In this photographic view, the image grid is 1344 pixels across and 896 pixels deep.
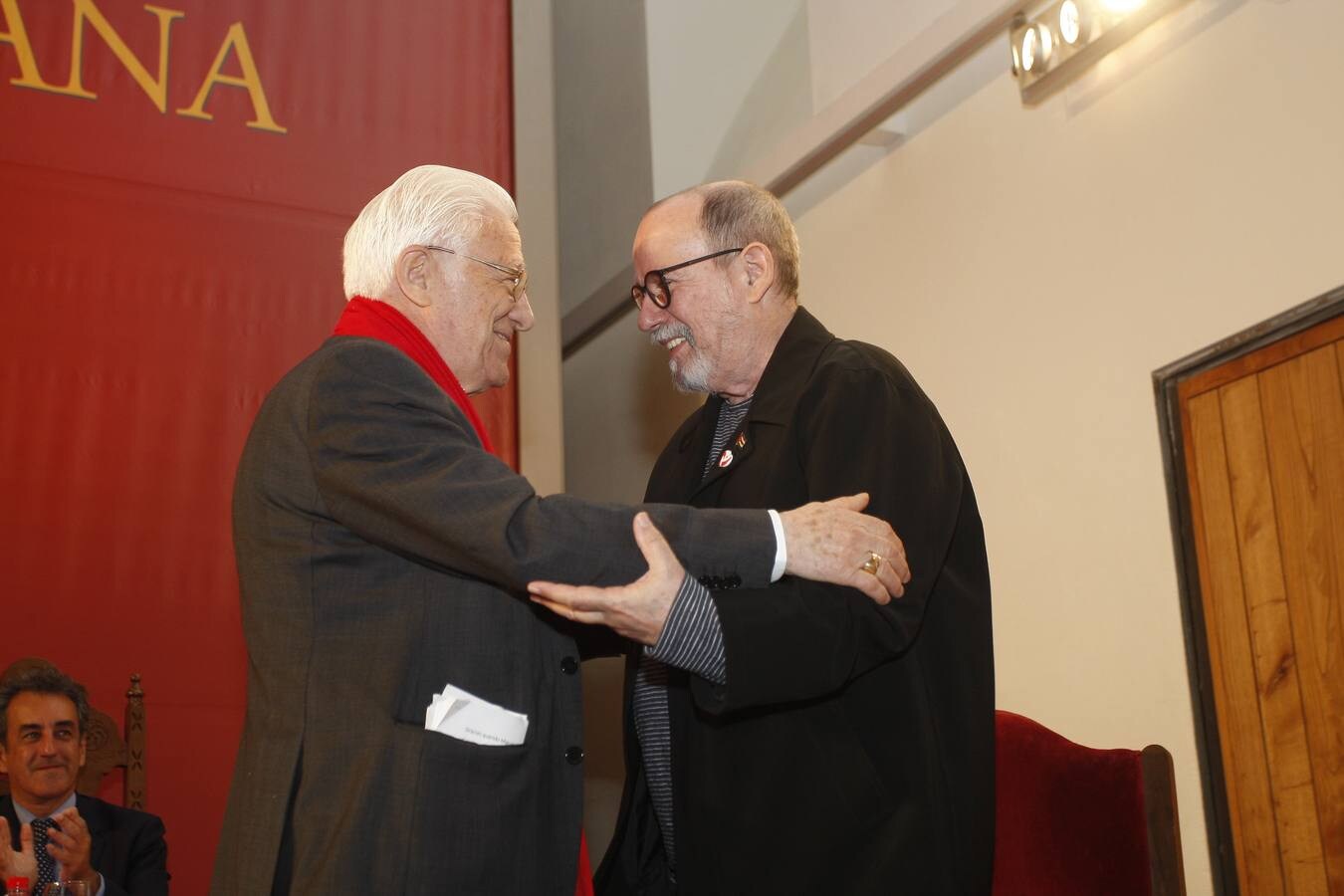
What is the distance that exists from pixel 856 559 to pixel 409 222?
3.23 ft

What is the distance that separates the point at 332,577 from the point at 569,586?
34 cm

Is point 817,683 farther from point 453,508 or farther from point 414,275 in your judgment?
point 414,275

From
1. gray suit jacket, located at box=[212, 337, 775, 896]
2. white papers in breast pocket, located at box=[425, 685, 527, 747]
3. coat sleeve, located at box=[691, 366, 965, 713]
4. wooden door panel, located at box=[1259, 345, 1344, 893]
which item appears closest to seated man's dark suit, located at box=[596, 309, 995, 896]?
coat sleeve, located at box=[691, 366, 965, 713]

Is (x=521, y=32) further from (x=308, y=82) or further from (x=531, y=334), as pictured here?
(x=531, y=334)

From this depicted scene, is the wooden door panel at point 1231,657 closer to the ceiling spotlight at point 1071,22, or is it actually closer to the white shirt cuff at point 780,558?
the ceiling spotlight at point 1071,22

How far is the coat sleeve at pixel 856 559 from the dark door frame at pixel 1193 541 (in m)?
1.82

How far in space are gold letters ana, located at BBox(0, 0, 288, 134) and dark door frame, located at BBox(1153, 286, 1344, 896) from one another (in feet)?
11.4

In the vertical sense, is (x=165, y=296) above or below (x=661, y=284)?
above

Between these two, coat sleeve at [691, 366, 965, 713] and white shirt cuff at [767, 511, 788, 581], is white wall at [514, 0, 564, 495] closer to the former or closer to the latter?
coat sleeve at [691, 366, 965, 713]

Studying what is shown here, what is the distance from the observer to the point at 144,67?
5180 millimetres

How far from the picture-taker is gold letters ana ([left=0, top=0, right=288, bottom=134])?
5008 millimetres

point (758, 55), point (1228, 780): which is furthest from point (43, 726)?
point (758, 55)

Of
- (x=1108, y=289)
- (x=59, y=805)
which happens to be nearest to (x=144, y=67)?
(x=59, y=805)

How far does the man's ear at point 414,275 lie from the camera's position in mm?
2291
